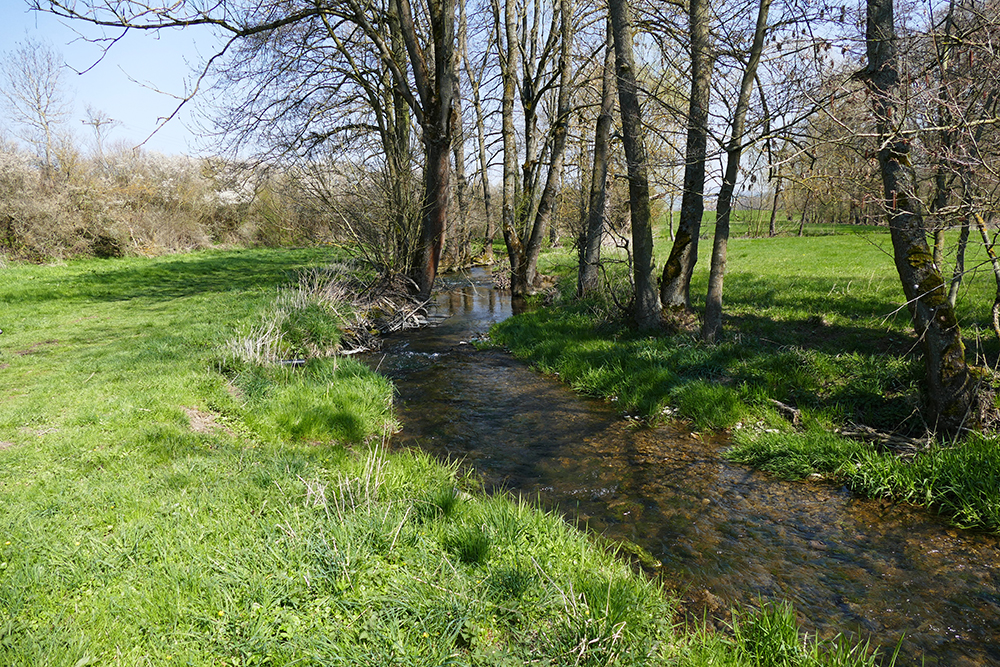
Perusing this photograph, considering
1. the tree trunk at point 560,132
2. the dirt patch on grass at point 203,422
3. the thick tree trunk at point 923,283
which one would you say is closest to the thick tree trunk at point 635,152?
the thick tree trunk at point 923,283

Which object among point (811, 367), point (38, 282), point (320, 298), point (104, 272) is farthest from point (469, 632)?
point (104, 272)

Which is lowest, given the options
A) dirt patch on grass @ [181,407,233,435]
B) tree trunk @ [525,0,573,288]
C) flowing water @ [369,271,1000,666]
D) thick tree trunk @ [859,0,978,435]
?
flowing water @ [369,271,1000,666]

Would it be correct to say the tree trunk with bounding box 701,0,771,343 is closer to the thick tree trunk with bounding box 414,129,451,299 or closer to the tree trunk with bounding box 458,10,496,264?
the thick tree trunk with bounding box 414,129,451,299

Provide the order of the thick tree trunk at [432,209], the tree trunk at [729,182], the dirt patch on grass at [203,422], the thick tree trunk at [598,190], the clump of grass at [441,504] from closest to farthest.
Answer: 1. the clump of grass at [441,504]
2. the dirt patch on grass at [203,422]
3. the tree trunk at [729,182]
4. the thick tree trunk at [598,190]
5. the thick tree trunk at [432,209]

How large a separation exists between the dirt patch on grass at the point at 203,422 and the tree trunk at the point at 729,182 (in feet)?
21.2

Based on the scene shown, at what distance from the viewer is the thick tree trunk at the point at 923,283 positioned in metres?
5.03

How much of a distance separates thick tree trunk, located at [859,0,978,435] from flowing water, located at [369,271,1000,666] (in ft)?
4.67

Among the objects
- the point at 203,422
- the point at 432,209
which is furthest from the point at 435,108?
the point at 203,422

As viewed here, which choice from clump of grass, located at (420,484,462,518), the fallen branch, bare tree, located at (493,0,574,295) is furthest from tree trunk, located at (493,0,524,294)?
clump of grass, located at (420,484,462,518)

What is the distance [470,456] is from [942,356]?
490 cm

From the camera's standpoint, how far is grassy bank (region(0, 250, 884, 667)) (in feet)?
8.52

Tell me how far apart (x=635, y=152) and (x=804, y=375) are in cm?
425

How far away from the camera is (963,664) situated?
288 cm

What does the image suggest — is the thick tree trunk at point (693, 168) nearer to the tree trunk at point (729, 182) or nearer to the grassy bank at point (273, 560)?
the tree trunk at point (729, 182)
